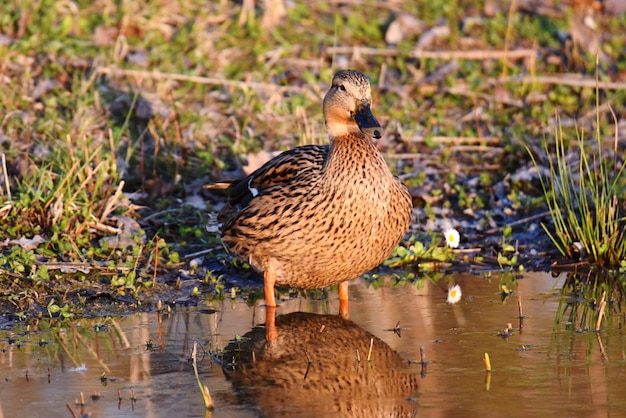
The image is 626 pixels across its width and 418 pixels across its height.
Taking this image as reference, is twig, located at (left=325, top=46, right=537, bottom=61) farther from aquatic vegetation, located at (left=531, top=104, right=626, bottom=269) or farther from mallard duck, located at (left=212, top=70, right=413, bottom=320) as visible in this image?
mallard duck, located at (left=212, top=70, right=413, bottom=320)

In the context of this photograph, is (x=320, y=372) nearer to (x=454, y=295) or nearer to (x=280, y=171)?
(x=454, y=295)

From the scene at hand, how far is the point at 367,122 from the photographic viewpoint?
5.76 metres

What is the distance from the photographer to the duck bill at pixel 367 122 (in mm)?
5618

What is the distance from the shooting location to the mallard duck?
5703 mm

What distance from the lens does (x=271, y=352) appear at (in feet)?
16.8

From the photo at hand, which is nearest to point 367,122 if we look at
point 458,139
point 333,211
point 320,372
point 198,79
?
point 333,211

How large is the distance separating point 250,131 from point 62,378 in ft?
14.3

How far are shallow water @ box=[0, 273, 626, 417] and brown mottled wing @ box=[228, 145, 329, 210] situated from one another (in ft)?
2.28

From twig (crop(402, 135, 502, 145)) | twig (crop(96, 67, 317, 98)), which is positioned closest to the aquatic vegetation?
twig (crop(402, 135, 502, 145))

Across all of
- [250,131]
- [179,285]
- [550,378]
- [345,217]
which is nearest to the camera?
[550,378]

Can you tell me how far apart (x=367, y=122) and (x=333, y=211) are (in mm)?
527

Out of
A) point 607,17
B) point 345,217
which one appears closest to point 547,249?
point 345,217

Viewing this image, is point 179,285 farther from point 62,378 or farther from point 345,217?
point 62,378

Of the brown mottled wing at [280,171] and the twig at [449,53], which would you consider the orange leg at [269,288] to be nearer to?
the brown mottled wing at [280,171]
